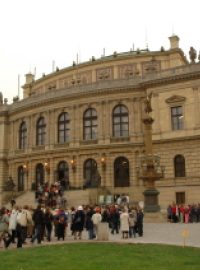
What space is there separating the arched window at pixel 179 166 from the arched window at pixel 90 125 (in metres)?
10.7

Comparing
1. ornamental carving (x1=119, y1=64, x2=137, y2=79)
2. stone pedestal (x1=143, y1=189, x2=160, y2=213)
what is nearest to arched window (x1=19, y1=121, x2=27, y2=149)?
ornamental carving (x1=119, y1=64, x2=137, y2=79)

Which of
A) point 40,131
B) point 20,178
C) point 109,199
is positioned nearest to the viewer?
point 109,199

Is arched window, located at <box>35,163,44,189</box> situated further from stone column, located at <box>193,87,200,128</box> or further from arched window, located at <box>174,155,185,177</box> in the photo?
stone column, located at <box>193,87,200,128</box>

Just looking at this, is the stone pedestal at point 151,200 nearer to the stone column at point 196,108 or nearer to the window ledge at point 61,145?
the stone column at point 196,108

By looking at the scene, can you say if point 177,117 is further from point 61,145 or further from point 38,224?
point 38,224

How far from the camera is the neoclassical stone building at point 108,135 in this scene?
42.7m

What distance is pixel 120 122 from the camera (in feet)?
157

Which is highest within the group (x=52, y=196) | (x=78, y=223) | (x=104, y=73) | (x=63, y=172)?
(x=104, y=73)

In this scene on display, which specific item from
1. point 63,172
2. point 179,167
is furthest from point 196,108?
point 63,172

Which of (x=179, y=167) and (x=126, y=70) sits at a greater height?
(x=126, y=70)

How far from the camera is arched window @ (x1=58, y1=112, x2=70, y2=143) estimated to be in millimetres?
50469

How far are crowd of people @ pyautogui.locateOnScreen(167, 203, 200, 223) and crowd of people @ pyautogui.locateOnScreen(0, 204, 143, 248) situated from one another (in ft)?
26.9

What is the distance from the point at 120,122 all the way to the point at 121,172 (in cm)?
604

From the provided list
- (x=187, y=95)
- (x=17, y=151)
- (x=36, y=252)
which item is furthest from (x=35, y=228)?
(x=17, y=151)
